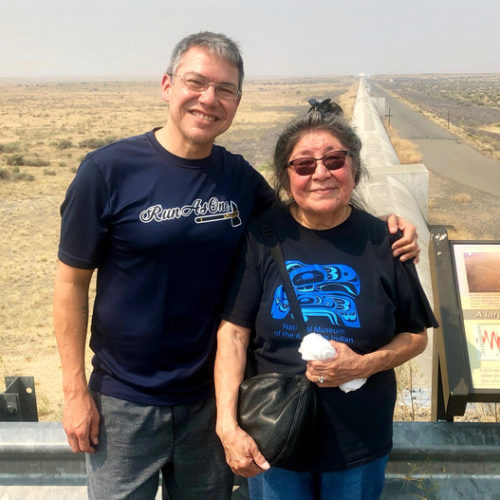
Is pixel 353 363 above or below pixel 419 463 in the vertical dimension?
above

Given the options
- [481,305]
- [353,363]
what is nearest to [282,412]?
[353,363]

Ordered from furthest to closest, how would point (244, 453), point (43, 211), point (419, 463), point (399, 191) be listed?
point (43, 211)
point (399, 191)
point (419, 463)
point (244, 453)

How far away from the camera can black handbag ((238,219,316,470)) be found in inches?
84.3

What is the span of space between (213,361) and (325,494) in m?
0.65

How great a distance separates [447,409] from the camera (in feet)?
8.87

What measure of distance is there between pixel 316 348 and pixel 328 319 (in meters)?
0.16

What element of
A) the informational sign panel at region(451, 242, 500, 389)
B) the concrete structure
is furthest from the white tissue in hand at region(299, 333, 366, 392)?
the concrete structure

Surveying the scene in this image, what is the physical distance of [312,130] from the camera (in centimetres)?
238

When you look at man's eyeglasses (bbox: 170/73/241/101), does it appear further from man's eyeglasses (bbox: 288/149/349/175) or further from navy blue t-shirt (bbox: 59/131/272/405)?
man's eyeglasses (bbox: 288/149/349/175)

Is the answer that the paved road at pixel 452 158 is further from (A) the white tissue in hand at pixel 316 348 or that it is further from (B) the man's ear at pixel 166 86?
(A) the white tissue in hand at pixel 316 348

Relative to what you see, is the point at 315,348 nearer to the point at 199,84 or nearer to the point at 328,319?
the point at 328,319

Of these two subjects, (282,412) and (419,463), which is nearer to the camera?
(282,412)

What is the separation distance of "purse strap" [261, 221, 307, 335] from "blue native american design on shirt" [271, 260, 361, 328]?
2 cm

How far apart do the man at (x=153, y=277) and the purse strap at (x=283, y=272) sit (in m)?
0.13
